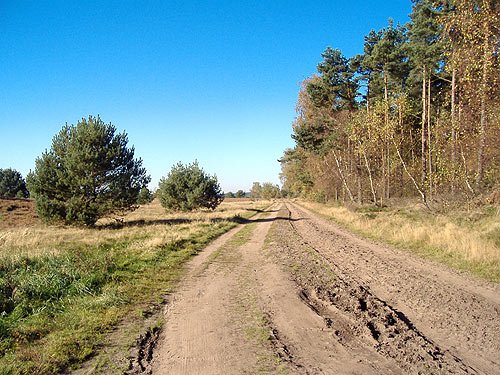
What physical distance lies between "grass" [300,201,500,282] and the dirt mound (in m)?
24.9

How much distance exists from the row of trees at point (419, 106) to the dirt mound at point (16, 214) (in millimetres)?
24531

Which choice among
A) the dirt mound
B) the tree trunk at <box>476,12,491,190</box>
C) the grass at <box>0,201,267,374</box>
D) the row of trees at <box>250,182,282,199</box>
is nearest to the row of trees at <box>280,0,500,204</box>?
the tree trunk at <box>476,12,491,190</box>

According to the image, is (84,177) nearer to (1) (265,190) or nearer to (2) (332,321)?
(2) (332,321)

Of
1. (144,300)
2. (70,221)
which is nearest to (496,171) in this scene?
(144,300)

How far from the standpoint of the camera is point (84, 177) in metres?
24.0

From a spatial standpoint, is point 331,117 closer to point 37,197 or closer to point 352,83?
point 352,83

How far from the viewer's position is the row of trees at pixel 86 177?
23.5 m

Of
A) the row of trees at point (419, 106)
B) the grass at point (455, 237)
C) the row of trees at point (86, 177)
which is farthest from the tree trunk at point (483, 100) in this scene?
the row of trees at point (86, 177)

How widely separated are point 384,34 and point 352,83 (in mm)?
4802

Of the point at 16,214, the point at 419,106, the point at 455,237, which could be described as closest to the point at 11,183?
the point at 16,214

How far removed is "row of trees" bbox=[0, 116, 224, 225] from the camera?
23469mm

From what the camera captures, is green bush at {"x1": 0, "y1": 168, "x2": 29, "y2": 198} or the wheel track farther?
green bush at {"x1": 0, "y1": 168, "x2": 29, "y2": 198}

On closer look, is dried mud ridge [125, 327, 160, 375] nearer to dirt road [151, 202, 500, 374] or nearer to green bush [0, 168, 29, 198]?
dirt road [151, 202, 500, 374]

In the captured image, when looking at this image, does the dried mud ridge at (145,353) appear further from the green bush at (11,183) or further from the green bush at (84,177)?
the green bush at (11,183)
